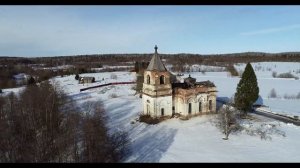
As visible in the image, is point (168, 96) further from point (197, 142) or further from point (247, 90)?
point (247, 90)

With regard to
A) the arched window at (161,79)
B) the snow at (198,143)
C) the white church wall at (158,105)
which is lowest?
the snow at (198,143)

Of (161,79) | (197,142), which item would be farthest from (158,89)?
(197,142)

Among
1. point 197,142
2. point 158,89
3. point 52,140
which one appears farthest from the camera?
point 158,89

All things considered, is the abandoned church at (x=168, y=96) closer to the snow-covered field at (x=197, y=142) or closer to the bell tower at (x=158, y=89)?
the bell tower at (x=158, y=89)

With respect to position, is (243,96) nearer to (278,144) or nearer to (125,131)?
(278,144)

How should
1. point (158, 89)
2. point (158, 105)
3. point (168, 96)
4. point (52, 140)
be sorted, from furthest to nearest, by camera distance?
point (168, 96)
point (158, 105)
point (158, 89)
point (52, 140)

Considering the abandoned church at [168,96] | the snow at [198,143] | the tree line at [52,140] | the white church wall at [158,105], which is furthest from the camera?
the white church wall at [158,105]

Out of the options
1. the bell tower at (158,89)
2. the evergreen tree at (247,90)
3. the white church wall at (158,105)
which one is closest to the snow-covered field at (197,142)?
the white church wall at (158,105)
